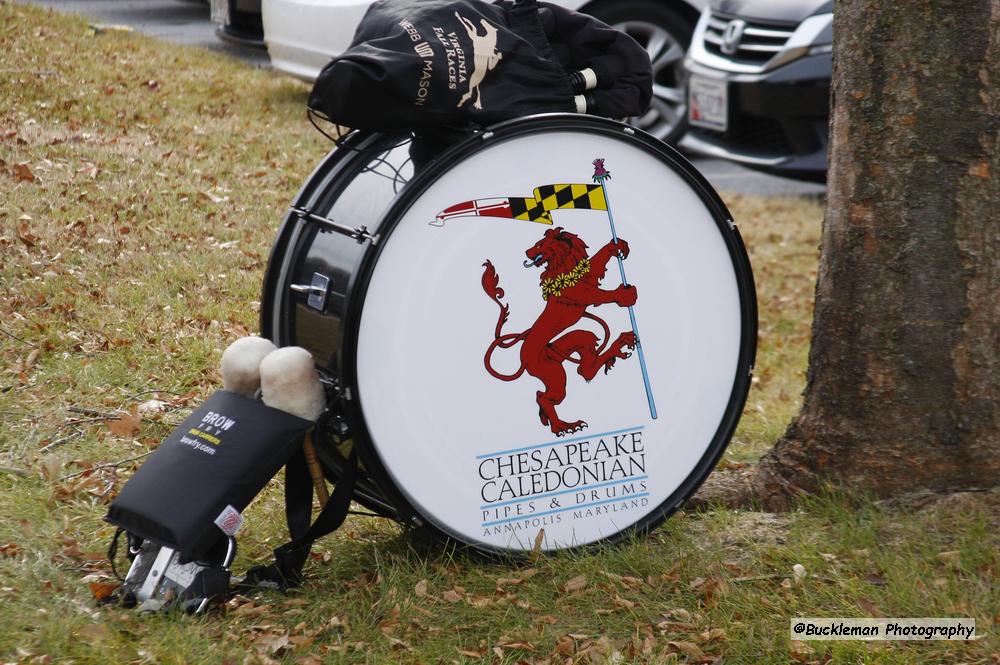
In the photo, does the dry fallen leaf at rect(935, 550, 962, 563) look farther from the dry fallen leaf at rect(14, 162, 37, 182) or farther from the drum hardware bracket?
the dry fallen leaf at rect(14, 162, 37, 182)

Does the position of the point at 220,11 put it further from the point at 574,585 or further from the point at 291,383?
the point at 574,585

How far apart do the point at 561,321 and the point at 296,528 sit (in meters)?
0.84

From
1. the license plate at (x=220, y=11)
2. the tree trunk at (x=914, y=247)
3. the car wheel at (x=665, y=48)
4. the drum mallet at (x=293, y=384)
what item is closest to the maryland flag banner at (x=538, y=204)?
the drum mallet at (x=293, y=384)

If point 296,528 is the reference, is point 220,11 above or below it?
below

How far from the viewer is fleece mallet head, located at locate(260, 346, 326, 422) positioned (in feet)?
8.70

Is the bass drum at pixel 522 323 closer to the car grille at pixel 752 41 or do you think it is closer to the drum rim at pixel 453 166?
the drum rim at pixel 453 166

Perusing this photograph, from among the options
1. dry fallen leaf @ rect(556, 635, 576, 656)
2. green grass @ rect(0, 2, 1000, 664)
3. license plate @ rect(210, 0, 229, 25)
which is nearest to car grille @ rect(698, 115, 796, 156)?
green grass @ rect(0, 2, 1000, 664)

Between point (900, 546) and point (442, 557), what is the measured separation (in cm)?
118

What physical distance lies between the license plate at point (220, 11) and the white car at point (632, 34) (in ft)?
2.92

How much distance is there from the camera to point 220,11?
8.19 meters

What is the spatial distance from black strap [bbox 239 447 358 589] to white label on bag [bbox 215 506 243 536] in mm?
215

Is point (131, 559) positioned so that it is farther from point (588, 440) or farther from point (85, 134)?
point (85, 134)

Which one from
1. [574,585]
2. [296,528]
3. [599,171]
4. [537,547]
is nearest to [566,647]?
[574,585]

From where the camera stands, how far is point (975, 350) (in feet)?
9.90
